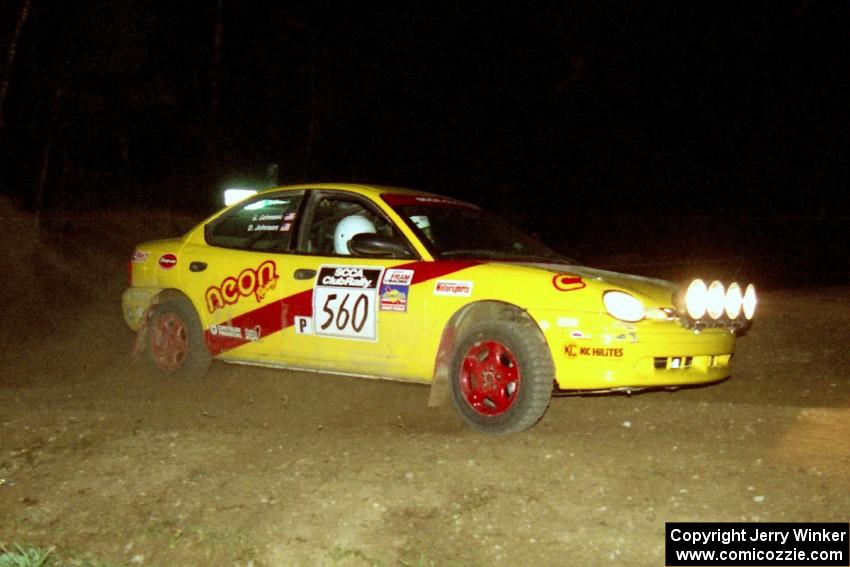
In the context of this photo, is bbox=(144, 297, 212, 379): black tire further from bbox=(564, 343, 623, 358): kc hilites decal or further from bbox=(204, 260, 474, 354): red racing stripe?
bbox=(564, 343, 623, 358): kc hilites decal

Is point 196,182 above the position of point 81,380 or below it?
above

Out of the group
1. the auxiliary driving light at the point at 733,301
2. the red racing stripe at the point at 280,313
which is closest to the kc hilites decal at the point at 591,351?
the red racing stripe at the point at 280,313

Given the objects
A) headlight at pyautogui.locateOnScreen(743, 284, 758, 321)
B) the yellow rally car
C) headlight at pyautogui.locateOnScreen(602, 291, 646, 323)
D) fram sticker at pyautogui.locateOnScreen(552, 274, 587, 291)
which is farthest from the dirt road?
fram sticker at pyautogui.locateOnScreen(552, 274, 587, 291)

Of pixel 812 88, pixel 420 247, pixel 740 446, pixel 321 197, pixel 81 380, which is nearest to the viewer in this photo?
pixel 740 446

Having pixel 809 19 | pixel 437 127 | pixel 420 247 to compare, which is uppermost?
pixel 809 19

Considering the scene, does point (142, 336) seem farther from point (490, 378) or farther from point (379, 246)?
point (490, 378)

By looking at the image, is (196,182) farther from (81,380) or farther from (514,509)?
(514,509)

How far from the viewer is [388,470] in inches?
198

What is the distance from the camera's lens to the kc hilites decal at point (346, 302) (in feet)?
19.9

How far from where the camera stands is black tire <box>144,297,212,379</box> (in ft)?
23.3

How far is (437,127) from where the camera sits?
2816 cm

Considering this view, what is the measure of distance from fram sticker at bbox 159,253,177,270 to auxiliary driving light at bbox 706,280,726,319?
3818 mm

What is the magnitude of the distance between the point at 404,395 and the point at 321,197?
147 centimetres

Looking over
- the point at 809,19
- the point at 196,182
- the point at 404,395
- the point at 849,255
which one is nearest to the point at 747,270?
the point at 849,255
